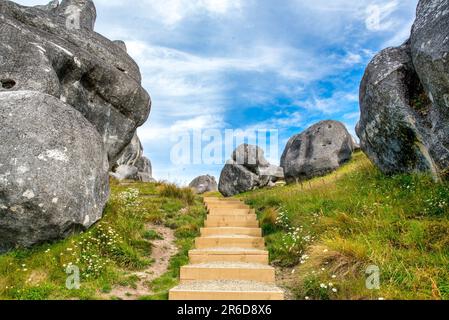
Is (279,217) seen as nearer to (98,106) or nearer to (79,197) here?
(79,197)

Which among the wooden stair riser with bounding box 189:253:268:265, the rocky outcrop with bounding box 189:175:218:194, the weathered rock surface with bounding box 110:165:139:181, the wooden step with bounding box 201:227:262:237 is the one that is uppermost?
the rocky outcrop with bounding box 189:175:218:194

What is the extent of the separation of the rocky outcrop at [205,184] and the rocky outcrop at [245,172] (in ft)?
52.2

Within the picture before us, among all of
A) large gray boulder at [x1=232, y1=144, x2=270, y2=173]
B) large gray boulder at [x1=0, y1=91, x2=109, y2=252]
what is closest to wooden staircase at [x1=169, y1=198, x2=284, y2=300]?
large gray boulder at [x1=0, y1=91, x2=109, y2=252]

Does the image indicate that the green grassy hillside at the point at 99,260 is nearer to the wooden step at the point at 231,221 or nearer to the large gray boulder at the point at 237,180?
the wooden step at the point at 231,221

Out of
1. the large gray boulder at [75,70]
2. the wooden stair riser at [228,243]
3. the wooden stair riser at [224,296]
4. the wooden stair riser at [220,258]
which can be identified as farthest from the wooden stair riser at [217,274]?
the large gray boulder at [75,70]

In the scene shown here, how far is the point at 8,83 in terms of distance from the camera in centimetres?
904

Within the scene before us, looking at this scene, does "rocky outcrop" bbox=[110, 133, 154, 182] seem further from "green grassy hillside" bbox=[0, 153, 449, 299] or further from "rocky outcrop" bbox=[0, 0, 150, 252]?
"green grassy hillside" bbox=[0, 153, 449, 299]

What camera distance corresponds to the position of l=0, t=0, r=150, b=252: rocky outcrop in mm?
7074

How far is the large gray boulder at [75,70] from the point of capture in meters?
9.23

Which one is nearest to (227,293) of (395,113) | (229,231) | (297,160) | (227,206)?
(229,231)

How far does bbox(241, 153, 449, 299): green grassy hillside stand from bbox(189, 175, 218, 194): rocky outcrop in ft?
96.9

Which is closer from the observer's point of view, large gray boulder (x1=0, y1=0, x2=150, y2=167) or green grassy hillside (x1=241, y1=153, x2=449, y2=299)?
green grassy hillside (x1=241, y1=153, x2=449, y2=299)

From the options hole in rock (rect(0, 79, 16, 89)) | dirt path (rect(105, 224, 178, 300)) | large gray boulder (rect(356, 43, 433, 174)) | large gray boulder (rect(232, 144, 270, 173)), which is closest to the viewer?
dirt path (rect(105, 224, 178, 300))

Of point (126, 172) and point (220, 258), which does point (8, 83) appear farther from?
point (126, 172)
